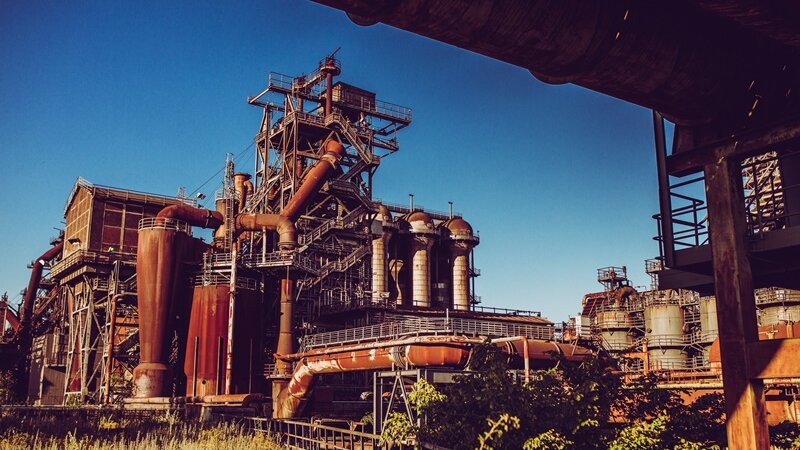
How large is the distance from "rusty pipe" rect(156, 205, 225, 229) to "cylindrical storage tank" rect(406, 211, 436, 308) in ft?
58.6

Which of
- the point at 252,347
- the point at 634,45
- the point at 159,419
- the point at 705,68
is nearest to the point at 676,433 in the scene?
the point at 705,68

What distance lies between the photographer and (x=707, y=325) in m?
51.6

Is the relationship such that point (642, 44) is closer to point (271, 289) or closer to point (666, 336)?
point (271, 289)

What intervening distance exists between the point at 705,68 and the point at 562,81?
1719mm

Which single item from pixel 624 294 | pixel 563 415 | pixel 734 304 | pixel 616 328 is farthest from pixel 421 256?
pixel 734 304

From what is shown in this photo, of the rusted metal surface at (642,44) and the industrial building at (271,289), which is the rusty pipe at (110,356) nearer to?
the industrial building at (271,289)

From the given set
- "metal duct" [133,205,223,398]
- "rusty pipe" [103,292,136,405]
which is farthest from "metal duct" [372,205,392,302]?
"rusty pipe" [103,292,136,405]

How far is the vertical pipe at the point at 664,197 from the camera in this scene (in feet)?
29.8

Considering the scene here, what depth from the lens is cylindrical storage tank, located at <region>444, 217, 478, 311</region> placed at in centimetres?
5934

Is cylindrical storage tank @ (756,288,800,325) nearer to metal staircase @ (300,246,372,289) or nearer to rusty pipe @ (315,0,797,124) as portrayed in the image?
metal staircase @ (300,246,372,289)

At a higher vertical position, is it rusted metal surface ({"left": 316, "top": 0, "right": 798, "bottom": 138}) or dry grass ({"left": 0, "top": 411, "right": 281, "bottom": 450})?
rusted metal surface ({"left": 316, "top": 0, "right": 798, "bottom": 138})

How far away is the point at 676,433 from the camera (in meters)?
11.1

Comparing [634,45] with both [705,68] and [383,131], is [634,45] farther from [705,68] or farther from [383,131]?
[383,131]

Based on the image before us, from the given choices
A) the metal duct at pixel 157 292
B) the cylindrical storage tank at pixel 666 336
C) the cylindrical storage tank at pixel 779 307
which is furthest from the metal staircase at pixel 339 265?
the cylindrical storage tank at pixel 779 307
